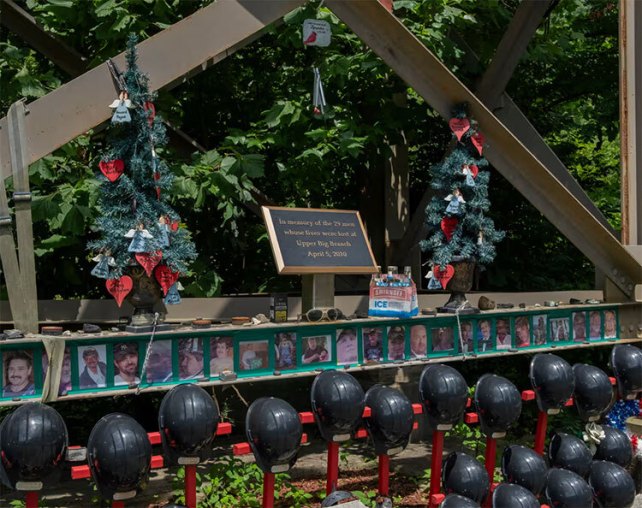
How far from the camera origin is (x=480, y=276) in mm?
11102

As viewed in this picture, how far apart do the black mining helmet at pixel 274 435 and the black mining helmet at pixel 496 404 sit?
66.5 inches

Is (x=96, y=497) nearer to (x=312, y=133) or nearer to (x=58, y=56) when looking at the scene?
(x=312, y=133)

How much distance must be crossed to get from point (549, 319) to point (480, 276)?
3.59m

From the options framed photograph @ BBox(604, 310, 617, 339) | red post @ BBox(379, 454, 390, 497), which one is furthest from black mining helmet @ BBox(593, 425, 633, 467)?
red post @ BBox(379, 454, 390, 497)

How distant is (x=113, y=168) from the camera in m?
5.40

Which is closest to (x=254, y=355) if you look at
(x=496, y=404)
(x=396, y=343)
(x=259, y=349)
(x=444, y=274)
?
(x=259, y=349)

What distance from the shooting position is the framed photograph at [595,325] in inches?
309

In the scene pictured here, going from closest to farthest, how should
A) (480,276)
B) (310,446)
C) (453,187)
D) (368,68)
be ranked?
(453,187)
(368,68)
(310,446)
(480,276)

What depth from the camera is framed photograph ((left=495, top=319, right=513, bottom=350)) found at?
23.4 feet

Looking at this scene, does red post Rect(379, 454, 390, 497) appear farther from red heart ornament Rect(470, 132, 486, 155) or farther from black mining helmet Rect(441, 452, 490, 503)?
red heart ornament Rect(470, 132, 486, 155)

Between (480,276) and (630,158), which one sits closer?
(630,158)

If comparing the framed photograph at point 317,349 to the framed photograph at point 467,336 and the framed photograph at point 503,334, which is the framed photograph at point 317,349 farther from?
the framed photograph at point 503,334

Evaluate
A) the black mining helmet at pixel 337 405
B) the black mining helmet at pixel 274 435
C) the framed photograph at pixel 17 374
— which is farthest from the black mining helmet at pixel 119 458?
the black mining helmet at pixel 337 405

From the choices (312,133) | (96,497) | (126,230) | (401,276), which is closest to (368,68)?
(312,133)
